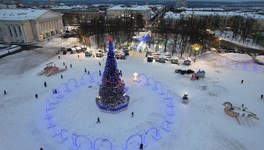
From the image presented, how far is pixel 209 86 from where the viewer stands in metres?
29.3

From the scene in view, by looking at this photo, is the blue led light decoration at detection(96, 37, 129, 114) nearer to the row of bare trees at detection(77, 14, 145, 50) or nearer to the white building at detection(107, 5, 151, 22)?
the row of bare trees at detection(77, 14, 145, 50)

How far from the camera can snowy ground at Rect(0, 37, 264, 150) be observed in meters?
17.3

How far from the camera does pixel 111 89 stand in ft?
67.4

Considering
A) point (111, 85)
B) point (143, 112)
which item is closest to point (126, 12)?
point (111, 85)

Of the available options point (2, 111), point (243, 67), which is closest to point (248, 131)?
point (243, 67)

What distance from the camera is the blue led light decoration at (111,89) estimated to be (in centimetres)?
1984

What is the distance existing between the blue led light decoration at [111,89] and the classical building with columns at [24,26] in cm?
5699

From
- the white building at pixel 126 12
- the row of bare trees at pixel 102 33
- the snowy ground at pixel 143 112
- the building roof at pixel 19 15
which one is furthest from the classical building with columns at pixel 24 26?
the white building at pixel 126 12

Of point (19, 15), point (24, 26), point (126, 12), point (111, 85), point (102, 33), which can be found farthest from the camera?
point (126, 12)

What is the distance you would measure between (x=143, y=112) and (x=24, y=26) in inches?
2447

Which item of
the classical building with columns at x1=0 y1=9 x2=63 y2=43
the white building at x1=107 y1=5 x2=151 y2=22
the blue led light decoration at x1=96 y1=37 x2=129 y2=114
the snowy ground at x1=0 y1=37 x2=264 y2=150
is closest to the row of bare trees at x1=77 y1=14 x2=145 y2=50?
the classical building with columns at x1=0 y1=9 x2=63 y2=43

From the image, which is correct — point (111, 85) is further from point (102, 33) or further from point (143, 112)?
point (102, 33)

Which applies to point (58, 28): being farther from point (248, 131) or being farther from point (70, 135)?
point (248, 131)

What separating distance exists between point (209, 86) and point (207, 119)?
10.3 m
